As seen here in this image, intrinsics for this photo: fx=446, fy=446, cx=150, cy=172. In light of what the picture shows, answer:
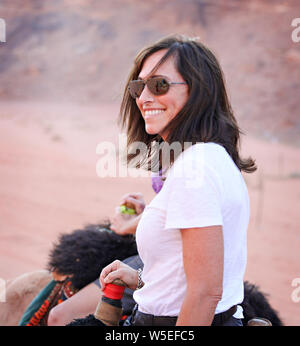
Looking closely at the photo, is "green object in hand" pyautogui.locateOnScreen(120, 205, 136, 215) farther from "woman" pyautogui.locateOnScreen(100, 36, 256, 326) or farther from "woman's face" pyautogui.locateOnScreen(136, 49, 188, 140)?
"woman's face" pyautogui.locateOnScreen(136, 49, 188, 140)

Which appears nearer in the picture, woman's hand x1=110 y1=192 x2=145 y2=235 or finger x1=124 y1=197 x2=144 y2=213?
woman's hand x1=110 y1=192 x2=145 y2=235

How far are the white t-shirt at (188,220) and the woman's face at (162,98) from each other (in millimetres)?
241

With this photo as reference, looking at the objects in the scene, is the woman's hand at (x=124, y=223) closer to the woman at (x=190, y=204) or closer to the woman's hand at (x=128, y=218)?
the woman's hand at (x=128, y=218)

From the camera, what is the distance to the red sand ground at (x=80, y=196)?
616cm

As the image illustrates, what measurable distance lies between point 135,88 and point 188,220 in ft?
2.54

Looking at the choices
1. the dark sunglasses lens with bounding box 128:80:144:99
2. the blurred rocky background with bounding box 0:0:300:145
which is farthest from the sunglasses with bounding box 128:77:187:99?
the blurred rocky background with bounding box 0:0:300:145

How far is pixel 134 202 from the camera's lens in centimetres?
292

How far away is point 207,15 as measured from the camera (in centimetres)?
2912

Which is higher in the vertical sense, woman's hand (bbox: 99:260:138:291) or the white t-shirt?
the white t-shirt

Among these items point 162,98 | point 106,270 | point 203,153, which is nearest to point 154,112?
point 162,98

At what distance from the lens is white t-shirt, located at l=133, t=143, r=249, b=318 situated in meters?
1.46

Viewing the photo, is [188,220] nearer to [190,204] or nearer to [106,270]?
[190,204]

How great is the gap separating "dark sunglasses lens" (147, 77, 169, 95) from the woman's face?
16 mm
